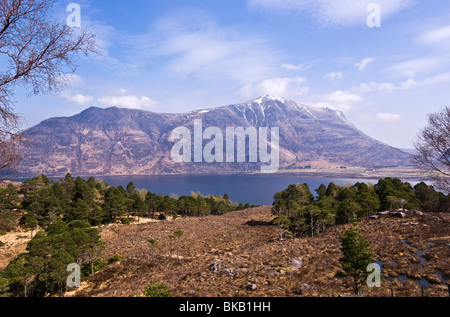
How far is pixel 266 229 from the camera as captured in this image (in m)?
35.7

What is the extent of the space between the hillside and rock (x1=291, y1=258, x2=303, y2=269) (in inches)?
2.9

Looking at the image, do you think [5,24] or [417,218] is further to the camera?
[417,218]

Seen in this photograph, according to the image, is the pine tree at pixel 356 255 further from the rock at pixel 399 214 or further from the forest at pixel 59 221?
the rock at pixel 399 214

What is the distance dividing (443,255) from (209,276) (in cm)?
1424

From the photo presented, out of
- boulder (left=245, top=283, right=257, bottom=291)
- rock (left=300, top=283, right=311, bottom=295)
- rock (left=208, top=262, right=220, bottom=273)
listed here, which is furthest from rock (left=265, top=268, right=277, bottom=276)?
rock (left=208, top=262, right=220, bottom=273)

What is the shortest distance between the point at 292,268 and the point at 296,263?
102 cm

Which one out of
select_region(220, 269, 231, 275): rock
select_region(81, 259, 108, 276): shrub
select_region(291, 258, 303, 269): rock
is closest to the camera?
select_region(220, 269, 231, 275): rock

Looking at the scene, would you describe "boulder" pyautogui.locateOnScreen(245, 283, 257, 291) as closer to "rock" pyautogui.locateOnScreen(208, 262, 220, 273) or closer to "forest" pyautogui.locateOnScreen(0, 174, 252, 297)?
"rock" pyautogui.locateOnScreen(208, 262, 220, 273)

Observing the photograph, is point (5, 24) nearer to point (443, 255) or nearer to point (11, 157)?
point (11, 157)

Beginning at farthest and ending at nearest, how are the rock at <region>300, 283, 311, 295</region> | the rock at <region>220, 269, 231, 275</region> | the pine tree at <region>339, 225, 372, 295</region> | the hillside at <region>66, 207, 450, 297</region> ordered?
1. the rock at <region>220, 269, 231, 275</region>
2. the hillside at <region>66, 207, 450, 297</region>
3. the rock at <region>300, 283, 311, 295</region>
4. the pine tree at <region>339, 225, 372, 295</region>

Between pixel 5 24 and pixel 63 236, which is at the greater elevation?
pixel 5 24

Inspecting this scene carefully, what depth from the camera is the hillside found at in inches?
446

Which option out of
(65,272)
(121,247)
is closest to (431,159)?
(65,272)

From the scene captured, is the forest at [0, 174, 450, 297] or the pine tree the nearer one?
the pine tree
